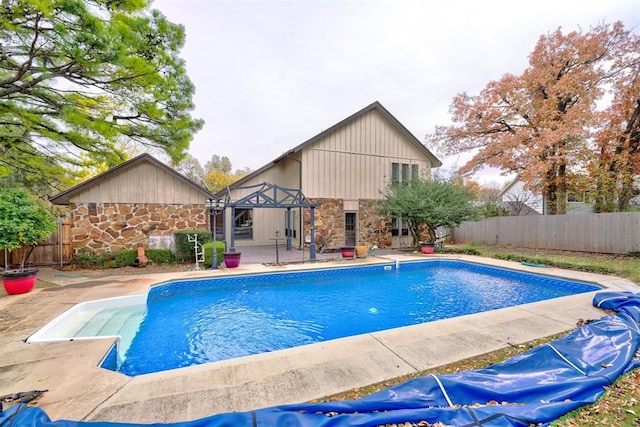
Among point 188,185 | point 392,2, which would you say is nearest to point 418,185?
point 392,2

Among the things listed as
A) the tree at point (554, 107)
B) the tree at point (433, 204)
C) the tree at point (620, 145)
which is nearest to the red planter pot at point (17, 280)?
the tree at point (433, 204)

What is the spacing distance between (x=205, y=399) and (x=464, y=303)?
A: 640 centimetres

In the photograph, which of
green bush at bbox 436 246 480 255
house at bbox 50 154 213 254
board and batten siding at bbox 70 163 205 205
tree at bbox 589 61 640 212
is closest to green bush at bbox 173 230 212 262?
house at bbox 50 154 213 254

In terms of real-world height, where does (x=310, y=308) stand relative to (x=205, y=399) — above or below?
below

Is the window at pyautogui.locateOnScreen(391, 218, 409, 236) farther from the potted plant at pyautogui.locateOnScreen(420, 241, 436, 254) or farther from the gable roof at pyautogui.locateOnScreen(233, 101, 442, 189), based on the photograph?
the gable roof at pyautogui.locateOnScreen(233, 101, 442, 189)

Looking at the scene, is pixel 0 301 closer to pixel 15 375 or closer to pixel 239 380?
pixel 15 375

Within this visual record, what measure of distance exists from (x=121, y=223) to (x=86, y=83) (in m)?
4.67

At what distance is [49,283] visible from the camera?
23.7 ft

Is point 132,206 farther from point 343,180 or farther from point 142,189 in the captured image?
point 343,180

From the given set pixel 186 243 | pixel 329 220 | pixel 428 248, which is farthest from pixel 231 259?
pixel 428 248

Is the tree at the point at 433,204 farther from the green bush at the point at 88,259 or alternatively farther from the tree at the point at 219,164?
the tree at the point at 219,164

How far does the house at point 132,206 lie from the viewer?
9.40 meters

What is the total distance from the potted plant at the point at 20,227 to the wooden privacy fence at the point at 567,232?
1840cm

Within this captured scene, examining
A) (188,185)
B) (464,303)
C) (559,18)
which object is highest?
(559,18)
